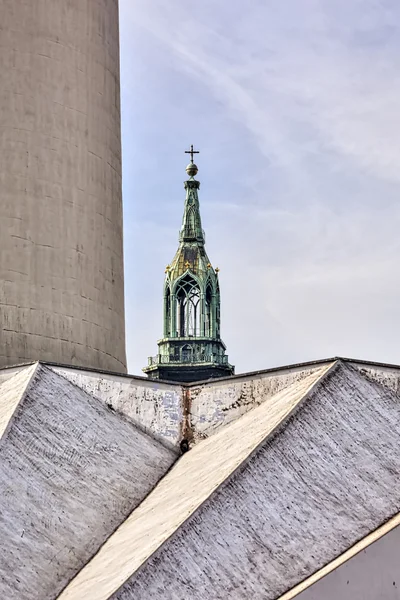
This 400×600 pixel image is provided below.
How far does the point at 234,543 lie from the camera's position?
50.2 feet

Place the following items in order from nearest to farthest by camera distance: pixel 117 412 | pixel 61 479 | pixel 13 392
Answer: pixel 61 479, pixel 13 392, pixel 117 412

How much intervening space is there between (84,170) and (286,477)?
30.9ft

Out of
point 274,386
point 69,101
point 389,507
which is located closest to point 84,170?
point 69,101

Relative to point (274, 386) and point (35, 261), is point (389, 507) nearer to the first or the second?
point (274, 386)

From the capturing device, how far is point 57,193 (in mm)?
23500

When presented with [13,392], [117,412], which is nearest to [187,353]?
[117,412]

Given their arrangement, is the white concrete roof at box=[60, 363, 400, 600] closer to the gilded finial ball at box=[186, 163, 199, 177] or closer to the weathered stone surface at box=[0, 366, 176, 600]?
the weathered stone surface at box=[0, 366, 176, 600]

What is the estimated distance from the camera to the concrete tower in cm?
2281

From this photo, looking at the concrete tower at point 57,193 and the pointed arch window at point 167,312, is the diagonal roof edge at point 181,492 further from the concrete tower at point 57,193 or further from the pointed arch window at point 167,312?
the pointed arch window at point 167,312

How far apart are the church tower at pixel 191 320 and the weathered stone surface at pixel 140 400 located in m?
34.3

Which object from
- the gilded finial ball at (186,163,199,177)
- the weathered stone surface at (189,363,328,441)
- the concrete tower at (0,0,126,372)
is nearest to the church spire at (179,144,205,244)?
the gilded finial ball at (186,163,199,177)

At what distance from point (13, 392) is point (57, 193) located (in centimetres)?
532

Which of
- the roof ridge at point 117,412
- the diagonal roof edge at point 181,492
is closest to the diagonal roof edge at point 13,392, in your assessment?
the roof ridge at point 117,412

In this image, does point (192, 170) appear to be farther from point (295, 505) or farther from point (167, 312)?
point (295, 505)
